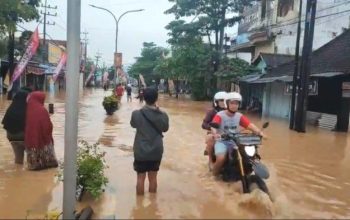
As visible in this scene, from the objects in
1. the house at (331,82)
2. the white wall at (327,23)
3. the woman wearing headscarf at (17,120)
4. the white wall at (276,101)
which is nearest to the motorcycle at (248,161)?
the woman wearing headscarf at (17,120)

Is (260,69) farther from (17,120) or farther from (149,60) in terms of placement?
(149,60)

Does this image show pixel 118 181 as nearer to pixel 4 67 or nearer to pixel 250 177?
pixel 250 177

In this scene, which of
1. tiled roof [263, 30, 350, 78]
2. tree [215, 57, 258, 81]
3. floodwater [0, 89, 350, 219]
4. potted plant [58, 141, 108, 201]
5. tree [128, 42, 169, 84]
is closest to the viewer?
floodwater [0, 89, 350, 219]

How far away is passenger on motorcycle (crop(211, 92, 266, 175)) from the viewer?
25.1 feet

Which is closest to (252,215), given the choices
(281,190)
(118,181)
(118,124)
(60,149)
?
(281,190)

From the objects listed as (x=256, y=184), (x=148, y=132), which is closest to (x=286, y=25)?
(x=256, y=184)

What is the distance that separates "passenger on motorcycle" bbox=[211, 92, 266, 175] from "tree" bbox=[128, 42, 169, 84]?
7596cm

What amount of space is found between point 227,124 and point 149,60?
270ft

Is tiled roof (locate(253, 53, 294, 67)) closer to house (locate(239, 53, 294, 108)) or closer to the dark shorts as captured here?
house (locate(239, 53, 294, 108))

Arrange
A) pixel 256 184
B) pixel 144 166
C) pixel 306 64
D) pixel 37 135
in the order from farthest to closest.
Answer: pixel 306 64, pixel 37 135, pixel 144 166, pixel 256 184

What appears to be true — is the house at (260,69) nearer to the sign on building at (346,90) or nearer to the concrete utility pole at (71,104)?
the sign on building at (346,90)

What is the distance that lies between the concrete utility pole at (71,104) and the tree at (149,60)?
257 feet

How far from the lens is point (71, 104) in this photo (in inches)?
213

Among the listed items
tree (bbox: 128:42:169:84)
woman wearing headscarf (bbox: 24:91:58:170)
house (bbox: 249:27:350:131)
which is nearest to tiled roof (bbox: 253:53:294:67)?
house (bbox: 249:27:350:131)
